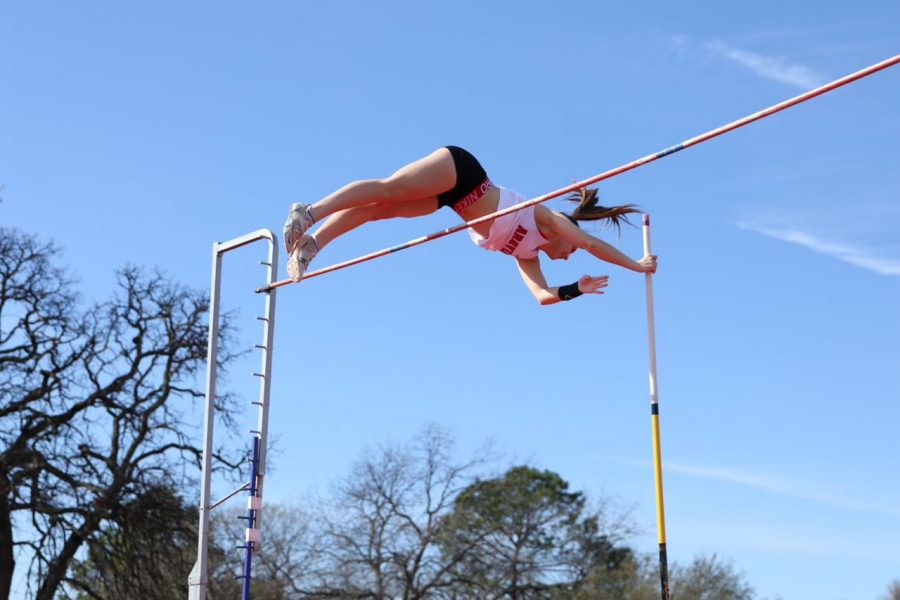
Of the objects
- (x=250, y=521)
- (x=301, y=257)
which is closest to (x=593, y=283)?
(x=301, y=257)

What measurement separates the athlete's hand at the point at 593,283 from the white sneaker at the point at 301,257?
1380 millimetres

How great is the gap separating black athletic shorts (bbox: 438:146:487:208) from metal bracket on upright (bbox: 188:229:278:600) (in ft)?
5.43

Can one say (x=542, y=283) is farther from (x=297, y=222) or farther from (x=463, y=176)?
(x=297, y=222)

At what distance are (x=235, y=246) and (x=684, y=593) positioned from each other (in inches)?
859

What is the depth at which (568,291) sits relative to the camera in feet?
20.5

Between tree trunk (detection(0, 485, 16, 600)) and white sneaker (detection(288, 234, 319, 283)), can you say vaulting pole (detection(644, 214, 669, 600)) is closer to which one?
white sneaker (detection(288, 234, 319, 283))

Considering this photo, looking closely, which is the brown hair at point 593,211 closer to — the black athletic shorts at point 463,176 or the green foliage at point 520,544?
the black athletic shorts at point 463,176

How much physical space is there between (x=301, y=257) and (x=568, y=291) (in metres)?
1.37

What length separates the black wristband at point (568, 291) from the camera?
6215 mm

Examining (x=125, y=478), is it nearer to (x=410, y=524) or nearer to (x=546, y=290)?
(x=410, y=524)

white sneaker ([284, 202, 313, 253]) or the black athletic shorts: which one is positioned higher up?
the black athletic shorts

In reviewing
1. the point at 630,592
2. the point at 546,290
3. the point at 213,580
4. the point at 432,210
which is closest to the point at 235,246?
the point at 432,210

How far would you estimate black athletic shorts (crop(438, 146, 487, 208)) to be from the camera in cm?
626

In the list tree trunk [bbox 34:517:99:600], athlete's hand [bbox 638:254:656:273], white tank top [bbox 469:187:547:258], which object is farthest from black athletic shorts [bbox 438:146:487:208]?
Answer: tree trunk [bbox 34:517:99:600]
